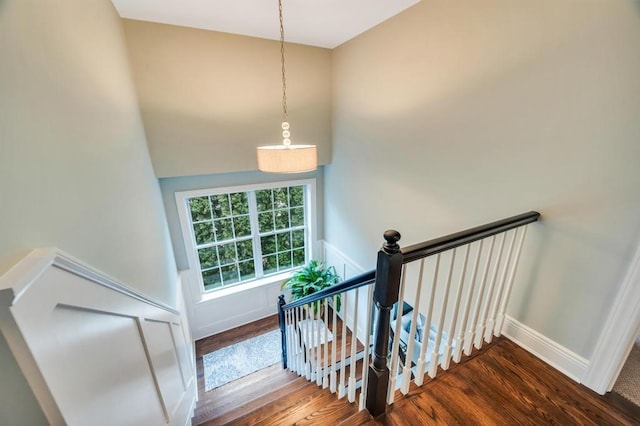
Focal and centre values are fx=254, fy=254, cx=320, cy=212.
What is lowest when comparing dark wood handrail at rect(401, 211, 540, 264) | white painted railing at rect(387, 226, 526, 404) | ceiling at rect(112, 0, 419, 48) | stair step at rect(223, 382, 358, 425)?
stair step at rect(223, 382, 358, 425)

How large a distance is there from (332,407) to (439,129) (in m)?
2.26

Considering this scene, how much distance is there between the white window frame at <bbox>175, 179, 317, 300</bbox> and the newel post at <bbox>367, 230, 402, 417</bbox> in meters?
3.24

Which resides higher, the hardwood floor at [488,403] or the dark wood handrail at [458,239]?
the dark wood handrail at [458,239]

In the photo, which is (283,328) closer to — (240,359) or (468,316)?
(240,359)

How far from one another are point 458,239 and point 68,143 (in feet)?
6.02

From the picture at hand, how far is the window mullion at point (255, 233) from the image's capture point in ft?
13.7

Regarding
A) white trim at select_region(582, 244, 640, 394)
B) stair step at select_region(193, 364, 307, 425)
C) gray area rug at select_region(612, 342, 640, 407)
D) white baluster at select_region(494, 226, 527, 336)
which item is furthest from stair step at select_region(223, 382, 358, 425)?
gray area rug at select_region(612, 342, 640, 407)

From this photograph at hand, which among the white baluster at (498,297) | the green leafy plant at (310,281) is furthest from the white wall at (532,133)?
the green leafy plant at (310,281)

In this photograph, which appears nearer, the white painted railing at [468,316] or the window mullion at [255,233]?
the white painted railing at [468,316]

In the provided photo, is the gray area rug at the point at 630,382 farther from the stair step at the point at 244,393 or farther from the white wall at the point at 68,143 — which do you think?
the white wall at the point at 68,143

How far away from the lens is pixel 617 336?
4.62 ft

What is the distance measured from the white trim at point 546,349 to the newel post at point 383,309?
1159 mm

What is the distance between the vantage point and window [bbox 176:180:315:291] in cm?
391

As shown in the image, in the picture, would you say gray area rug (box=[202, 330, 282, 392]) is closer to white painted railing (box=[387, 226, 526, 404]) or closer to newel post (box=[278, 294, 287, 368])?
newel post (box=[278, 294, 287, 368])
